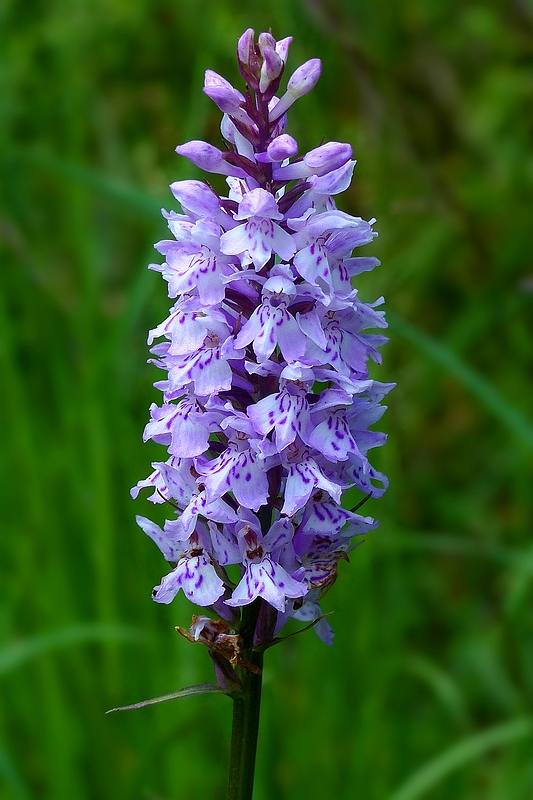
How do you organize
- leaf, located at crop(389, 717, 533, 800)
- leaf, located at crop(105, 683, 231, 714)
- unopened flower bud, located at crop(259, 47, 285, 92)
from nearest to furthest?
leaf, located at crop(105, 683, 231, 714) → unopened flower bud, located at crop(259, 47, 285, 92) → leaf, located at crop(389, 717, 533, 800)

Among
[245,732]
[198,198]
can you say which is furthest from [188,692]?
[198,198]

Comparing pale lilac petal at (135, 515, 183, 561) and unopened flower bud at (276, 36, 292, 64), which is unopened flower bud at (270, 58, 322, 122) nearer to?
unopened flower bud at (276, 36, 292, 64)

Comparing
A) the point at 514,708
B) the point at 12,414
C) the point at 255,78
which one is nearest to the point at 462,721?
the point at 514,708

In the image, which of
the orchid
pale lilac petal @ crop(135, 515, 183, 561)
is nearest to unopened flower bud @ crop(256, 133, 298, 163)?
the orchid

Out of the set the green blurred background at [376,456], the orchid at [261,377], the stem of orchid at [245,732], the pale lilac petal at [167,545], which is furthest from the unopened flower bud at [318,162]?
the green blurred background at [376,456]

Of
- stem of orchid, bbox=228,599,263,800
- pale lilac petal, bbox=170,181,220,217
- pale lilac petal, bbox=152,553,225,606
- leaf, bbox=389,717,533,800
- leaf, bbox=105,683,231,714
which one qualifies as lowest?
leaf, bbox=389,717,533,800

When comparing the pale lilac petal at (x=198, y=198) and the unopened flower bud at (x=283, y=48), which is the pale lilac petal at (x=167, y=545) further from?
the unopened flower bud at (x=283, y=48)

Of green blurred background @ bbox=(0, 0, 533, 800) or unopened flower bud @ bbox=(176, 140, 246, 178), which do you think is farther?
green blurred background @ bbox=(0, 0, 533, 800)
